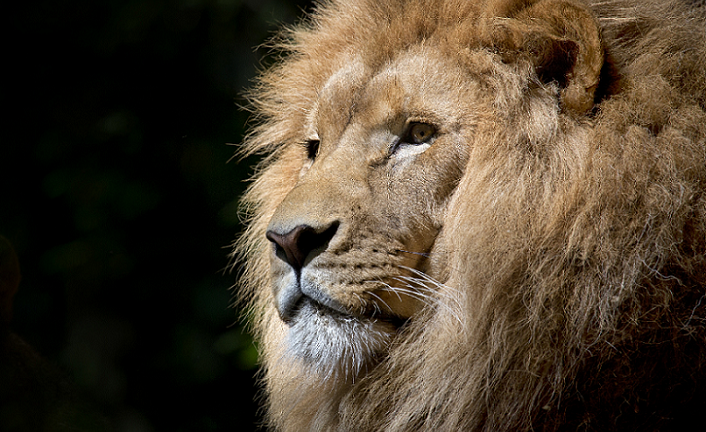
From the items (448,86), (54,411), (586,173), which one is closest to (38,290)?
(54,411)

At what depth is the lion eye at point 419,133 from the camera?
4.70 ft

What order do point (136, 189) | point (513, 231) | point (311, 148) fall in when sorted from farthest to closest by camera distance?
point (136, 189) → point (311, 148) → point (513, 231)

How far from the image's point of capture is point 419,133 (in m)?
1.44

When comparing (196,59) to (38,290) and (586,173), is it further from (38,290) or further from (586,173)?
(586,173)

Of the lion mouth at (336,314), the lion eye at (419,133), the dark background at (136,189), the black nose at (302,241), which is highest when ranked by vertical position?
the lion eye at (419,133)

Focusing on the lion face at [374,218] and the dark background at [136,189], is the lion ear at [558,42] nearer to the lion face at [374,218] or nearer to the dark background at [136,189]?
the lion face at [374,218]

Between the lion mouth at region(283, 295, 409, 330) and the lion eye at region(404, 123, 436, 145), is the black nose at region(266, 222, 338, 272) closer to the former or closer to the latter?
the lion mouth at region(283, 295, 409, 330)

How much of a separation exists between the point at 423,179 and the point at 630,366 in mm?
510

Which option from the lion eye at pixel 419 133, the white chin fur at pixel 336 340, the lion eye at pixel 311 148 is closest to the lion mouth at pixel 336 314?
the white chin fur at pixel 336 340

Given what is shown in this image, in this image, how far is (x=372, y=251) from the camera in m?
1.33

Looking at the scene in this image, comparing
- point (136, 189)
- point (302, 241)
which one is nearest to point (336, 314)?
point (302, 241)

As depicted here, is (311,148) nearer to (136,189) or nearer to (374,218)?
(374,218)

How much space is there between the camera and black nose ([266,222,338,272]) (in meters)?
1.32

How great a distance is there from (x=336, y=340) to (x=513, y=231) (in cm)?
40
